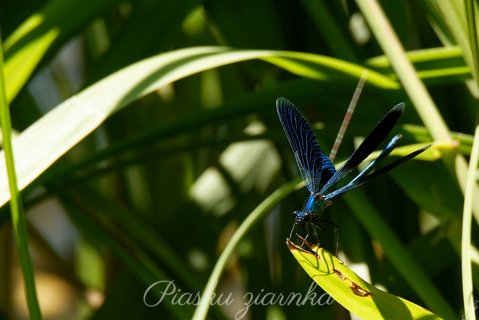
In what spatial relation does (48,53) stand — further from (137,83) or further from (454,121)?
(454,121)

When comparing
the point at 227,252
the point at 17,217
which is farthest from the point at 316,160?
the point at 17,217

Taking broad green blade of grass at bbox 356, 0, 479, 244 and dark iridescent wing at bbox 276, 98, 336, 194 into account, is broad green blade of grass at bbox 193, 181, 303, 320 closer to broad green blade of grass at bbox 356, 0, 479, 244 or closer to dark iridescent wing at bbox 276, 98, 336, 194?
dark iridescent wing at bbox 276, 98, 336, 194

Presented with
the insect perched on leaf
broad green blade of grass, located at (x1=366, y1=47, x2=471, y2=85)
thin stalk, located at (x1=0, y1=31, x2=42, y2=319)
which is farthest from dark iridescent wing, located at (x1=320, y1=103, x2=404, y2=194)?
thin stalk, located at (x1=0, y1=31, x2=42, y2=319)

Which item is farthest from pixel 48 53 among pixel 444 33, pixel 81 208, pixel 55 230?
pixel 55 230

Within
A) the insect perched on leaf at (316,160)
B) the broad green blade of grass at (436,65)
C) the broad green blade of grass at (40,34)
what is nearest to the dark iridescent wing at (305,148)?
the insect perched on leaf at (316,160)

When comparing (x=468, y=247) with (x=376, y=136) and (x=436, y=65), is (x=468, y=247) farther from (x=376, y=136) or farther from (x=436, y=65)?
(x=436, y=65)

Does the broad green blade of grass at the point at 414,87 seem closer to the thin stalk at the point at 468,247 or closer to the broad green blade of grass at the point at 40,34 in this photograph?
the thin stalk at the point at 468,247
